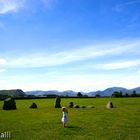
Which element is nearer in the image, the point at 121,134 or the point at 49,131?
the point at 121,134

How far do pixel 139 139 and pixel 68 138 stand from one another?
4.51 metres

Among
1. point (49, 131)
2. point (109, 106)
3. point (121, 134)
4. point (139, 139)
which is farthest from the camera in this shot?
point (109, 106)

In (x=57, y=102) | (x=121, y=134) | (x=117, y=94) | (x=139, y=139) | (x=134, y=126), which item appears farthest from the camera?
(x=117, y=94)

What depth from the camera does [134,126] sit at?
2528 cm

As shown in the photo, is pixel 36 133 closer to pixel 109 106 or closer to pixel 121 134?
pixel 121 134

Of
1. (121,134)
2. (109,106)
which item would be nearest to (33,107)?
(109,106)

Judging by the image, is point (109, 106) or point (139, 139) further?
point (109, 106)

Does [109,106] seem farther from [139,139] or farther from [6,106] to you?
[139,139]

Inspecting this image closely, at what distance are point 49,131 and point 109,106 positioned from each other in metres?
26.3

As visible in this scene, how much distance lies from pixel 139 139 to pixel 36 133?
7.27 m

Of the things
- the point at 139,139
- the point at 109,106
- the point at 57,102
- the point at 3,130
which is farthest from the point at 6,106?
the point at 139,139

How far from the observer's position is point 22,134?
2164 cm

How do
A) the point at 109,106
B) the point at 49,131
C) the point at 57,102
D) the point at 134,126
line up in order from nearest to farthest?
the point at 49,131
the point at 134,126
the point at 109,106
the point at 57,102

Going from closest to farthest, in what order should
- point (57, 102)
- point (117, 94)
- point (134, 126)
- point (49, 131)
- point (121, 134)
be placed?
point (121, 134), point (49, 131), point (134, 126), point (57, 102), point (117, 94)
